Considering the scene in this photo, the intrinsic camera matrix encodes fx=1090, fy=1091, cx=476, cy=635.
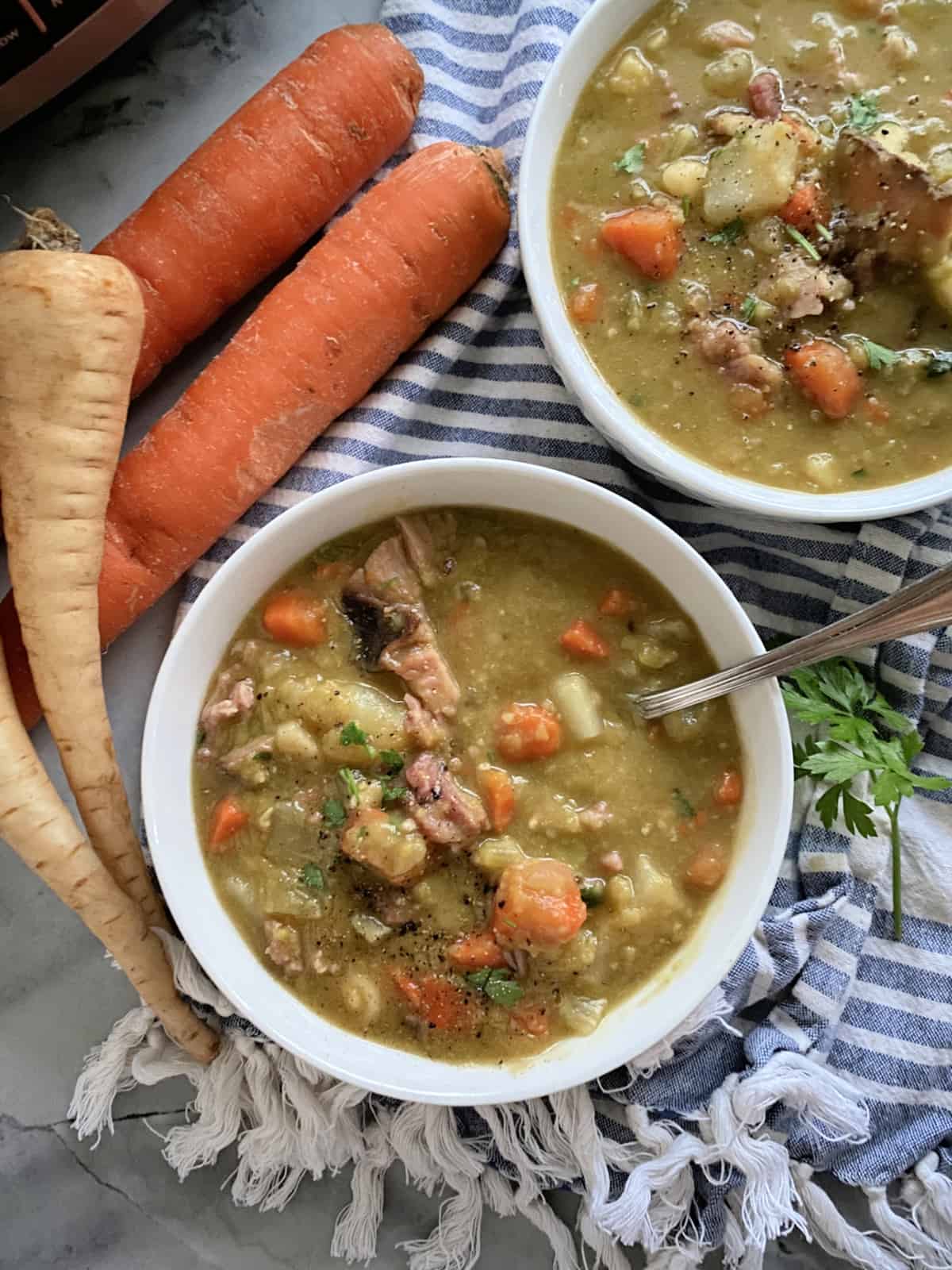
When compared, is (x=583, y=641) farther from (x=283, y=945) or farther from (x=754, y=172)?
(x=754, y=172)


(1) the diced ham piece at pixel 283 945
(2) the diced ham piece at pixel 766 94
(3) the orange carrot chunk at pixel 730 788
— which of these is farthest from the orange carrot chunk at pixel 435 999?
(2) the diced ham piece at pixel 766 94

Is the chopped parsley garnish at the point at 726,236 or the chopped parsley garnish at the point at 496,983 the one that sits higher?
the chopped parsley garnish at the point at 726,236

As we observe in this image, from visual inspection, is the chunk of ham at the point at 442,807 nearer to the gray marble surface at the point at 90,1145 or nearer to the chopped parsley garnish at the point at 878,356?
the gray marble surface at the point at 90,1145

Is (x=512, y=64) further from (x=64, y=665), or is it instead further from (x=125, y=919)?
(x=125, y=919)

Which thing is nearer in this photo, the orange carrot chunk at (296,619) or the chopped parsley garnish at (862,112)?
the chopped parsley garnish at (862,112)

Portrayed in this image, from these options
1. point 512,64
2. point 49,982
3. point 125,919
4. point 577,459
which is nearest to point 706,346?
point 577,459

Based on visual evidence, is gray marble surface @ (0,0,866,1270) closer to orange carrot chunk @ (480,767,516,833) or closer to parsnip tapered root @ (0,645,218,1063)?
parsnip tapered root @ (0,645,218,1063)

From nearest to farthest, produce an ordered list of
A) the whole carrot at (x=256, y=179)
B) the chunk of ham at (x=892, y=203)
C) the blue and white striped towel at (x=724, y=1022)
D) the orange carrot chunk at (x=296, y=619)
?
the chunk of ham at (x=892, y=203), the orange carrot chunk at (x=296, y=619), the blue and white striped towel at (x=724, y=1022), the whole carrot at (x=256, y=179)
